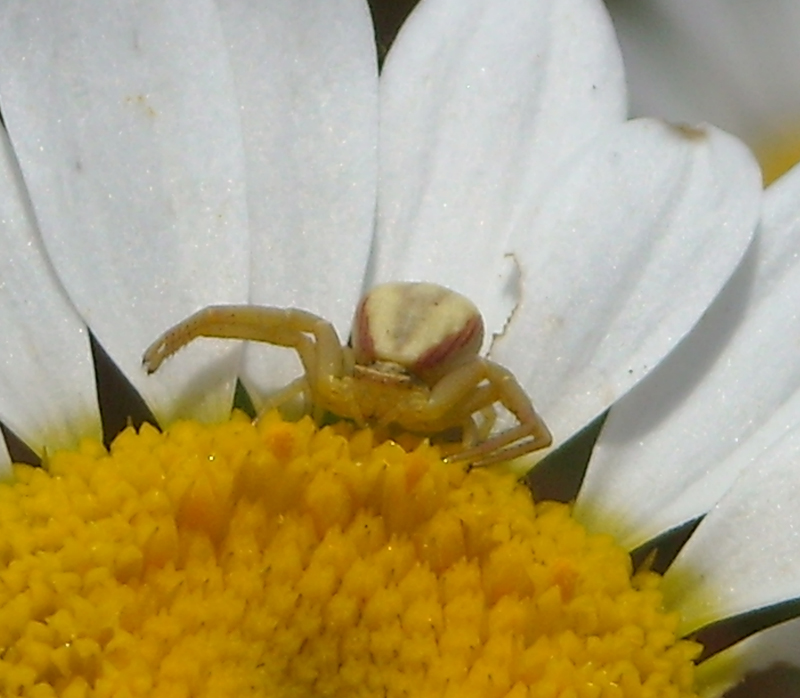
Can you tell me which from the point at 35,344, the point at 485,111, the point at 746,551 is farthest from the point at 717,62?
the point at 35,344

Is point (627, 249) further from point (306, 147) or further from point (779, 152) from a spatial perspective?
point (779, 152)

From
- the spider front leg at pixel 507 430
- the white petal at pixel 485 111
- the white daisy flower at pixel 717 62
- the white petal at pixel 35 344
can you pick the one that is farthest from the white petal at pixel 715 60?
the white petal at pixel 35 344

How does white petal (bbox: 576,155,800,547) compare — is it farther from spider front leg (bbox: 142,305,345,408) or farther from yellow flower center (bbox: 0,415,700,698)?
spider front leg (bbox: 142,305,345,408)

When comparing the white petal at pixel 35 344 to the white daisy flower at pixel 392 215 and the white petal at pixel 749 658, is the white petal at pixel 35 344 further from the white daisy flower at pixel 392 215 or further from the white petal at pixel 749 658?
the white petal at pixel 749 658

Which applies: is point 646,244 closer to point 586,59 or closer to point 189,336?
point 586,59

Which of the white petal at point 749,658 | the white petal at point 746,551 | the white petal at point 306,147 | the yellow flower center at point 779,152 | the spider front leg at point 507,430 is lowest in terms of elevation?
the white petal at point 749,658

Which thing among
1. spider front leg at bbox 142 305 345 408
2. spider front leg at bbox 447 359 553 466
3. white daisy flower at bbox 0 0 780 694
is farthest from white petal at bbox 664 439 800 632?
spider front leg at bbox 142 305 345 408
